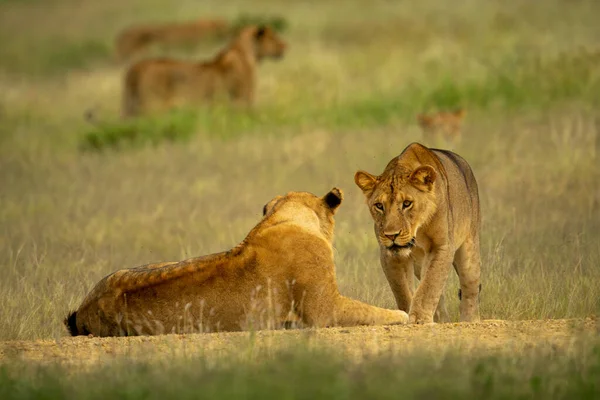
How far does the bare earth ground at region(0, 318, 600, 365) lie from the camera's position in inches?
228

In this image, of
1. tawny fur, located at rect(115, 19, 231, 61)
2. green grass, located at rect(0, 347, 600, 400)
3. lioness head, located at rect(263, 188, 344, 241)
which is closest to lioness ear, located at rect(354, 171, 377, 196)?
lioness head, located at rect(263, 188, 344, 241)

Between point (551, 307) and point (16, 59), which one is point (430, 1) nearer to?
point (16, 59)

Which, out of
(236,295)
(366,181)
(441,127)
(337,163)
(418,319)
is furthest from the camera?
(337,163)

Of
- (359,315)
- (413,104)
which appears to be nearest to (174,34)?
(413,104)

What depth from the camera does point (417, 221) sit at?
6.74m

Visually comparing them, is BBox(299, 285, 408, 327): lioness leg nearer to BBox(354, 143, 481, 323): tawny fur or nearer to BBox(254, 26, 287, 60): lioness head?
BBox(354, 143, 481, 323): tawny fur

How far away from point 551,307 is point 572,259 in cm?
142

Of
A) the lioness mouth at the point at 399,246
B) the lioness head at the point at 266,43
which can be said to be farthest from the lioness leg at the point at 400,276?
the lioness head at the point at 266,43

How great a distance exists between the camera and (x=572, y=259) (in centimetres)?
873

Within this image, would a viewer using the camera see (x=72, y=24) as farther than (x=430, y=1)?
Yes

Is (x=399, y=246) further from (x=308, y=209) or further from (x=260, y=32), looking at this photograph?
(x=260, y=32)

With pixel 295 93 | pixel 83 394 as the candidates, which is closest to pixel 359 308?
pixel 83 394

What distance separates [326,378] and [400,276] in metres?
2.26

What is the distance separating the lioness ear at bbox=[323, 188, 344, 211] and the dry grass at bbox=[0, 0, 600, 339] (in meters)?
0.82
